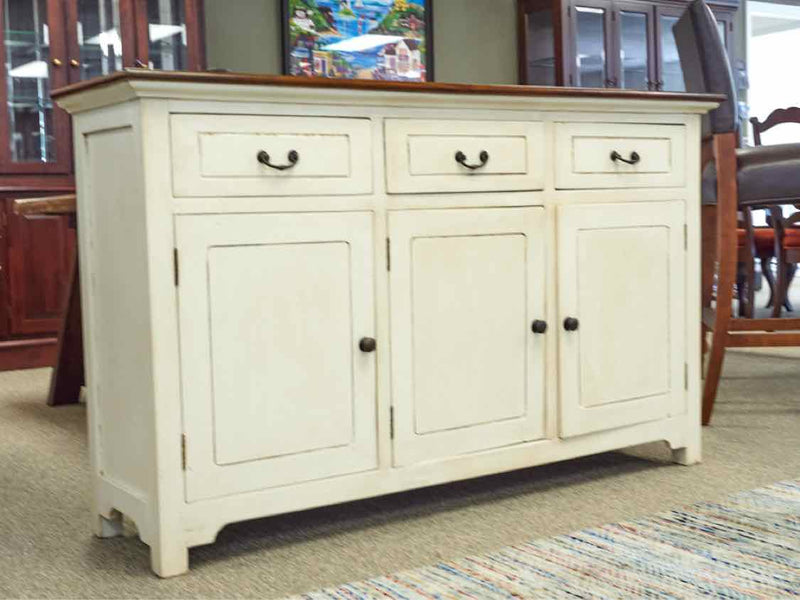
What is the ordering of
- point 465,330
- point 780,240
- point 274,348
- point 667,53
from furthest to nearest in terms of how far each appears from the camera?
point 667,53 < point 780,240 < point 465,330 < point 274,348

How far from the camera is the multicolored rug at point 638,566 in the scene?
60.4 inches

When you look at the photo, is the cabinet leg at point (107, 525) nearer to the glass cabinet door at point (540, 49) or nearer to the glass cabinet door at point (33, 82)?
the glass cabinet door at point (33, 82)

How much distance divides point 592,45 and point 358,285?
4500mm

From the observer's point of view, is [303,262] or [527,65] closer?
[303,262]

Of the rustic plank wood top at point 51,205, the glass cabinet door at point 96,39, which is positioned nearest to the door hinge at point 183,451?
the rustic plank wood top at point 51,205

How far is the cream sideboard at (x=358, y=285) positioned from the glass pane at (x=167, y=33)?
8.82 ft

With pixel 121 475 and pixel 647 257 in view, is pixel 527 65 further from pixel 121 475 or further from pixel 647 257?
pixel 121 475

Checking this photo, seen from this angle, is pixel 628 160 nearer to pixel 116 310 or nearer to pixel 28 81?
pixel 116 310

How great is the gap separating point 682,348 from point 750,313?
2.27 meters

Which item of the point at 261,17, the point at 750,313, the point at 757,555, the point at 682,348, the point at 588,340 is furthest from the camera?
the point at 261,17

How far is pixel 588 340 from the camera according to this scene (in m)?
2.13

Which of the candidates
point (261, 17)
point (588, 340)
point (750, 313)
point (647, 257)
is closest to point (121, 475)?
point (588, 340)

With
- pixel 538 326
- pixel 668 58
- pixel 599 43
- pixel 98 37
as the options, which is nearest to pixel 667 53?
pixel 668 58

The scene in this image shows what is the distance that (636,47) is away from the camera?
6.14m
